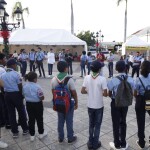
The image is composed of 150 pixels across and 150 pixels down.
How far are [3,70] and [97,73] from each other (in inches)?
80.5

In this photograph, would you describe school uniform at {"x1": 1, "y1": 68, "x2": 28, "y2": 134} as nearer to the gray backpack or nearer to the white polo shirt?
the white polo shirt

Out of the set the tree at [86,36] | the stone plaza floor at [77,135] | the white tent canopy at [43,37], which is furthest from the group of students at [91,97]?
the tree at [86,36]

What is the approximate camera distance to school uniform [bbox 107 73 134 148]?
360 centimetres

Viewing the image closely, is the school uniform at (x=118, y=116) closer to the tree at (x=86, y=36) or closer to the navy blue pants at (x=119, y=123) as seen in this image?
the navy blue pants at (x=119, y=123)

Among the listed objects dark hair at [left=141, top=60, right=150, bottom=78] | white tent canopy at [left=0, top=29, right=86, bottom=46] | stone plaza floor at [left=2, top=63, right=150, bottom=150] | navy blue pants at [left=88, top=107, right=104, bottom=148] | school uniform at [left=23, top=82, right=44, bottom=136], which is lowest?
stone plaza floor at [left=2, top=63, right=150, bottom=150]

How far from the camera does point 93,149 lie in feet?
13.0

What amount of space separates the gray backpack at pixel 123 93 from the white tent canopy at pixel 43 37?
20980 millimetres

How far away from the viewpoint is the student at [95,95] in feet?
12.0

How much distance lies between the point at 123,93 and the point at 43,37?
2292 cm

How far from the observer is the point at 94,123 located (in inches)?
153

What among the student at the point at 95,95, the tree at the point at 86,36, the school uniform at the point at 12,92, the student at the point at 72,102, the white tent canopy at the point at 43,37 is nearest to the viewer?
the student at the point at 95,95

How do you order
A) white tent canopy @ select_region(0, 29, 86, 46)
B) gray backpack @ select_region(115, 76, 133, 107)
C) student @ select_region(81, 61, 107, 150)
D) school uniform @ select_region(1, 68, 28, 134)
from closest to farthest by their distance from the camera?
gray backpack @ select_region(115, 76, 133, 107) < student @ select_region(81, 61, 107, 150) < school uniform @ select_region(1, 68, 28, 134) < white tent canopy @ select_region(0, 29, 86, 46)

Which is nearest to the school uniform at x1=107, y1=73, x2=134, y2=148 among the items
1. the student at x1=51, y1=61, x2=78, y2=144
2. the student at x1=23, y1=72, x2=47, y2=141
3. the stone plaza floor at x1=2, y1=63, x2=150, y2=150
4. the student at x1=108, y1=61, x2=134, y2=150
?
the student at x1=108, y1=61, x2=134, y2=150

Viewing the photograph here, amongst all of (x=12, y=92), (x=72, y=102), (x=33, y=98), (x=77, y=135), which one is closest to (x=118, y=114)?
(x=72, y=102)
